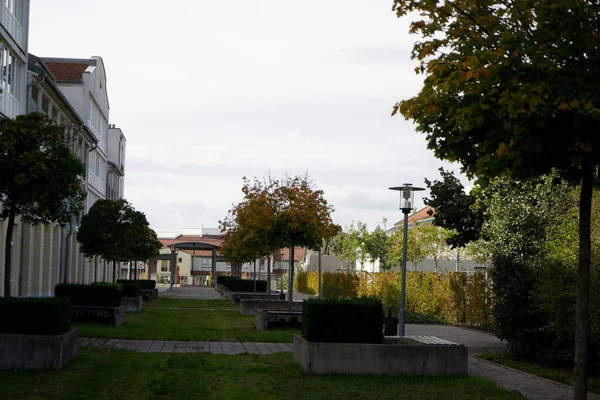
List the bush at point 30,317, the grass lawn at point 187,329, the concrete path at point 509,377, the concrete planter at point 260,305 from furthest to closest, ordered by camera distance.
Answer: the concrete planter at point 260,305 → the grass lawn at point 187,329 → the bush at point 30,317 → the concrete path at point 509,377

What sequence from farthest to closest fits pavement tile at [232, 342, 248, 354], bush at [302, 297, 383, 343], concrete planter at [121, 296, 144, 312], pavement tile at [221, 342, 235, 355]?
concrete planter at [121, 296, 144, 312] < pavement tile at [232, 342, 248, 354] < pavement tile at [221, 342, 235, 355] < bush at [302, 297, 383, 343]

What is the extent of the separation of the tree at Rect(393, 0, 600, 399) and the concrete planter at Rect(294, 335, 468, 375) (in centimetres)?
514

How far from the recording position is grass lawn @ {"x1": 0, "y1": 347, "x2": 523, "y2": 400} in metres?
10.9

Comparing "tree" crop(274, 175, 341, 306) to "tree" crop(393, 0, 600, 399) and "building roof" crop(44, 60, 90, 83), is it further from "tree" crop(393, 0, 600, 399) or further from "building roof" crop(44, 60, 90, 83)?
"building roof" crop(44, 60, 90, 83)

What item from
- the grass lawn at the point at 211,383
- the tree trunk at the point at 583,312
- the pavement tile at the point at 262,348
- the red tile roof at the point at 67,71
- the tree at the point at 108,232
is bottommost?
the pavement tile at the point at 262,348

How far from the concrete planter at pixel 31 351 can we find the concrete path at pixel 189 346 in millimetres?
3549

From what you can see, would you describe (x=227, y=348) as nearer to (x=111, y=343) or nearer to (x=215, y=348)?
(x=215, y=348)

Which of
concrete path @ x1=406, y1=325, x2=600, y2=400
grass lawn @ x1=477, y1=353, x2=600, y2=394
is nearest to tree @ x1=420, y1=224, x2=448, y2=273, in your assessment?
concrete path @ x1=406, y1=325, x2=600, y2=400

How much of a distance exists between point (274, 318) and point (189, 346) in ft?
18.7

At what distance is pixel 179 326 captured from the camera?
23.5 m

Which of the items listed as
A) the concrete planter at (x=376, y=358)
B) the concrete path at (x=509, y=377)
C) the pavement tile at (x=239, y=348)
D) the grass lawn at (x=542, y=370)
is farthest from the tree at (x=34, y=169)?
the grass lawn at (x=542, y=370)

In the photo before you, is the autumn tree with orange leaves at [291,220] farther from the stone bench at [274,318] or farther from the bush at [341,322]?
the bush at [341,322]

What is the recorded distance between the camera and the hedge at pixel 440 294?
25.6 metres

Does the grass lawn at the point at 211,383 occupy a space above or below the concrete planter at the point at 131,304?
above
